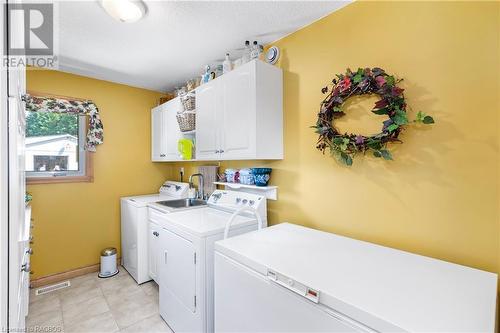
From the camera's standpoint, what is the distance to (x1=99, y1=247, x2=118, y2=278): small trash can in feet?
9.22

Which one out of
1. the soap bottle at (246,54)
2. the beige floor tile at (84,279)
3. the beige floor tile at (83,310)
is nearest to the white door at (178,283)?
the beige floor tile at (83,310)

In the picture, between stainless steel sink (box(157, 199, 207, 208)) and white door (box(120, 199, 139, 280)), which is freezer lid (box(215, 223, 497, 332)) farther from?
white door (box(120, 199, 139, 280))

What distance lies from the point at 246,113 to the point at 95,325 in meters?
2.17

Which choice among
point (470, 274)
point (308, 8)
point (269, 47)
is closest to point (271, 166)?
point (269, 47)

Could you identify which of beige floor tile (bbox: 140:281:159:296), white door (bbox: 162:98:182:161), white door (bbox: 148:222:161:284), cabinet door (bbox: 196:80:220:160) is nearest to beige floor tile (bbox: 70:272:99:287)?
beige floor tile (bbox: 140:281:159:296)

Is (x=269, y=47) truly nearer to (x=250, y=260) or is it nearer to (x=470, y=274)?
(x=250, y=260)

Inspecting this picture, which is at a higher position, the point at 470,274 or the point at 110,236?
the point at 470,274

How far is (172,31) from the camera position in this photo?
1.90m

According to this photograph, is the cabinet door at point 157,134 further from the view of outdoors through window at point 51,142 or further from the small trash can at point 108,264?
the small trash can at point 108,264

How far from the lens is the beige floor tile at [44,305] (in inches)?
85.0

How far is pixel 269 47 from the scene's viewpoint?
2135 mm

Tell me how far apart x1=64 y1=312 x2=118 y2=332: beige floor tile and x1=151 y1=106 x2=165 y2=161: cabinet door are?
71.3 inches

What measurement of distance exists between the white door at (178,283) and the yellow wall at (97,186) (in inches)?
57.2

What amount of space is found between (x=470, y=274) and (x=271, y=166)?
1.45 m
